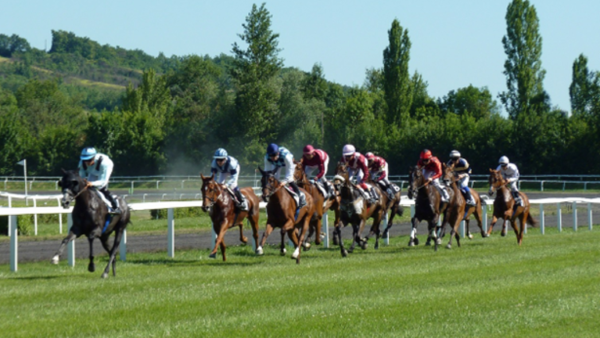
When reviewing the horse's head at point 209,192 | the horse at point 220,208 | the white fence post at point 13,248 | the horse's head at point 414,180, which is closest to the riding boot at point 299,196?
the horse at point 220,208

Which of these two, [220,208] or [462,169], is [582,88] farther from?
[220,208]

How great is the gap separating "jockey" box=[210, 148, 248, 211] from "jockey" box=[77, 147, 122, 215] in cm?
287

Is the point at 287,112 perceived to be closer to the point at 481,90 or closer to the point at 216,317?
the point at 481,90

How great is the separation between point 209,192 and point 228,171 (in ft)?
3.77

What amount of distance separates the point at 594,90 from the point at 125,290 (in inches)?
2290

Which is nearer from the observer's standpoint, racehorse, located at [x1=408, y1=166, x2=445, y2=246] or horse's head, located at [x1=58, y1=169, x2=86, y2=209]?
horse's head, located at [x1=58, y1=169, x2=86, y2=209]

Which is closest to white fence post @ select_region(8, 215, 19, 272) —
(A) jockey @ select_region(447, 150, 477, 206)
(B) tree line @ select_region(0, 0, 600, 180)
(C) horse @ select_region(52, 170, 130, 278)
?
(C) horse @ select_region(52, 170, 130, 278)

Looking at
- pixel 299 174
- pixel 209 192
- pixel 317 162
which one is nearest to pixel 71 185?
pixel 209 192

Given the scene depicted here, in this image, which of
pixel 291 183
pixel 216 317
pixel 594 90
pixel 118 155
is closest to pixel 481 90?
pixel 594 90

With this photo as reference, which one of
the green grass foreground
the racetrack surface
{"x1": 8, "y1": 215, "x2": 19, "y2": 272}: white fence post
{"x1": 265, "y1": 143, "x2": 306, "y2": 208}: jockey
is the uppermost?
{"x1": 265, "y1": 143, "x2": 306, "y2": 208}: jockey

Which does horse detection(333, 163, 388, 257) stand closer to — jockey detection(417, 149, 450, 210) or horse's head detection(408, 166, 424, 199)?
horse's head detection(408, 166, 424, 199)

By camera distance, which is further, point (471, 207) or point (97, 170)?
point (471, 207)

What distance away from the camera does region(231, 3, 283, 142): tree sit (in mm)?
66438

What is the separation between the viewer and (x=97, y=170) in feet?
42.7
